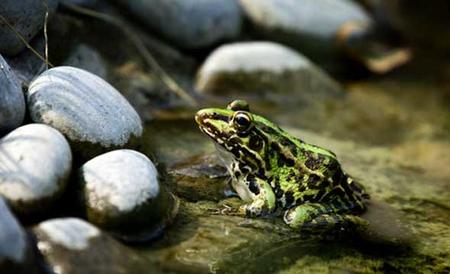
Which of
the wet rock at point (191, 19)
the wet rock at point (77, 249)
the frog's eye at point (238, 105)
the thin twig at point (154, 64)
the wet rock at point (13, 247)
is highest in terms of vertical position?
the wet rock at point (191, 19)

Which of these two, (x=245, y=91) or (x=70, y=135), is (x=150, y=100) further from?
(x=70, y=135)

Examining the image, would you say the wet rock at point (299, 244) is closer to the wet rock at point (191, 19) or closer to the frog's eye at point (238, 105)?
the frog's eye at point (238, 105)

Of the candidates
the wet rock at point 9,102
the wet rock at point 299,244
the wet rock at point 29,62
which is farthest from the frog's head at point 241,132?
the wet rock at point 29,62

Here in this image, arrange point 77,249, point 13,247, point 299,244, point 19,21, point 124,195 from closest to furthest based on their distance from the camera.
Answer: point 13,247 → point 77,249 → point 124,195 → point 299,244 → point 19,21

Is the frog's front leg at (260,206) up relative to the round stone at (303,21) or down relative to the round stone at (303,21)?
down

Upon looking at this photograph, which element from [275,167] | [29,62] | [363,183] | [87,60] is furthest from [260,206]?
[87,60]

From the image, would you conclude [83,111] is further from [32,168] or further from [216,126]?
[216,126]
